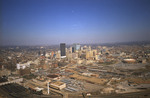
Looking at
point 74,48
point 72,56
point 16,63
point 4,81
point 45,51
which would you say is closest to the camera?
point 4,81

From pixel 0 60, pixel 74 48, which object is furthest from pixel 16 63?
pixel 74 48

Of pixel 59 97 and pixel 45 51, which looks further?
pixel 45 51

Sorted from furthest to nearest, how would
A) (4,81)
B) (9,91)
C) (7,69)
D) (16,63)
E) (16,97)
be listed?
(16,63)
(7,69)
(4,81)
(9,91)
(16,97)

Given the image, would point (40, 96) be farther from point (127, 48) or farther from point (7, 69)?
point (127, 48)

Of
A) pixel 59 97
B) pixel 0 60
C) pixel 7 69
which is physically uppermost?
pixel 0 60

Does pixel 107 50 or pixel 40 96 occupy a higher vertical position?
pixel 107 50

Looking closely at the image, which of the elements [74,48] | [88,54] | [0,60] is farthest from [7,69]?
[74,48]

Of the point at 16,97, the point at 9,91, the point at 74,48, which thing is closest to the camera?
the point at 16,97

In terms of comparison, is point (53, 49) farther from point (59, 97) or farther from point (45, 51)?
point (59, 97)

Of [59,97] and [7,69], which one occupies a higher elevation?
[7,69]
